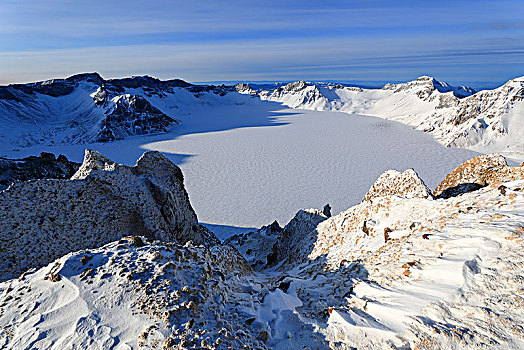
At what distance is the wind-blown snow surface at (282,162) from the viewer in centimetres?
2773

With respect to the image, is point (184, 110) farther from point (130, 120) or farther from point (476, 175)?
point (476, 175)

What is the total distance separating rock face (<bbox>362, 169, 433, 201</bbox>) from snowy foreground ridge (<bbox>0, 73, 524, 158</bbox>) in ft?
154

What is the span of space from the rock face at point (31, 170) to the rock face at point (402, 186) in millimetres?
16572

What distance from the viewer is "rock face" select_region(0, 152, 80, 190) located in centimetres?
1416

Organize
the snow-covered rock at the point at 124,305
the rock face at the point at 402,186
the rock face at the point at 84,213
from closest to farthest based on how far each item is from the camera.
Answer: the snow-covered rock at the point at 124,305
the rock face at the point at 84,213
the rock face at the point at 402,186

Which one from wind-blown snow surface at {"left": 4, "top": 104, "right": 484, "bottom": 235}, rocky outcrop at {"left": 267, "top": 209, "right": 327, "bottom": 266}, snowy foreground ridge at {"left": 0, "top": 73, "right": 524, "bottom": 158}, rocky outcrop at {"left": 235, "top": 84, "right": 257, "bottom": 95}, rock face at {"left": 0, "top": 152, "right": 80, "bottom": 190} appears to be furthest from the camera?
rocky outcrop at {"left": 235, "top": 84, "right": 257, "bottom": 95}

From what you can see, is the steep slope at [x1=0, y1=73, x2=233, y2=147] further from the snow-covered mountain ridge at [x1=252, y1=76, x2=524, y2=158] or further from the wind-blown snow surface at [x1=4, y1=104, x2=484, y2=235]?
the snow-covered mountain ridge at [x1=252, y1=76, x2=524, y2=158]

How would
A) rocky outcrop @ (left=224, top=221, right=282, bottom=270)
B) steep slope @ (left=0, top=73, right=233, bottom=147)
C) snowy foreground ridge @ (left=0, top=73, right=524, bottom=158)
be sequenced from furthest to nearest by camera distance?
steep slope @ (left=0, top=73, right=233, bottom=147), snowy foreground ridge @ (left=0, top=73, right=524, bottom=158), rocky outcrop @ (left=224, top=221, right=282, bottom=270)

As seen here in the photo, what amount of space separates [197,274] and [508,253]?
5.37 meters

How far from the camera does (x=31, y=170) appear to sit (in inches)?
613

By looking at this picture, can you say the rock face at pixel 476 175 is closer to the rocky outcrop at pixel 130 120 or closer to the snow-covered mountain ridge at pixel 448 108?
the snow-covered mountain ridge at pixel 448 108

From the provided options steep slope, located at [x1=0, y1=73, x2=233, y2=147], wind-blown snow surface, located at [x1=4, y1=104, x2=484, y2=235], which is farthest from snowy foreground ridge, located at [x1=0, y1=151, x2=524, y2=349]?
steep slope, located at [x1=0, y1=73, x2=233, y2=147]

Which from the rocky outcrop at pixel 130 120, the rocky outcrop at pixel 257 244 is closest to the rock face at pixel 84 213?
the rocky outcrop at pixel 257 244

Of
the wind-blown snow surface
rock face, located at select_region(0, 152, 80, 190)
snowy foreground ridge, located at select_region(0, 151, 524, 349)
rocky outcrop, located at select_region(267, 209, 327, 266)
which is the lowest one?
the wind-blown snow surface
